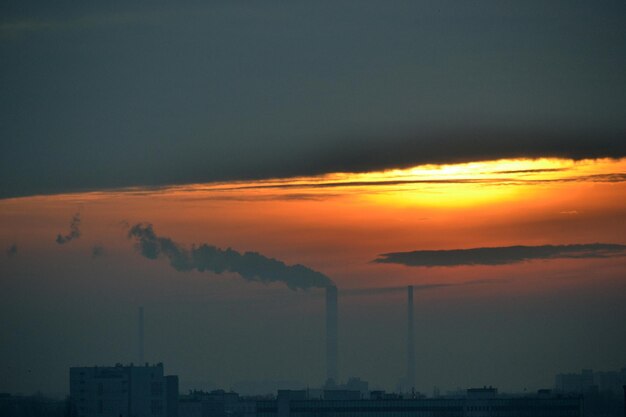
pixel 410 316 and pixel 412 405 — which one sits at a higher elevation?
pixel 410 316

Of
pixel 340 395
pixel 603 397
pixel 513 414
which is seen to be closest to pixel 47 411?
pixel 340 395

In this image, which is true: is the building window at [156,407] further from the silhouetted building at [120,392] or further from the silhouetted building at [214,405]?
the silhouetted building at [214,405]

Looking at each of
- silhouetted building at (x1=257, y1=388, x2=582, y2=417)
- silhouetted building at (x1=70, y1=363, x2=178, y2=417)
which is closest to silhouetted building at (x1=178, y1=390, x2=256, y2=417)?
silhouetted building at (x1=70, y1=363, x2=178, y2=417)

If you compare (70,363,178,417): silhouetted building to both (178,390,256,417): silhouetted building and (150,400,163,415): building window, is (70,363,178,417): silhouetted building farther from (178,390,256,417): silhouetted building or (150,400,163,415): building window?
(178,390,256,417): silhouetted building

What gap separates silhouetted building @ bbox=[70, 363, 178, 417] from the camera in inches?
4675

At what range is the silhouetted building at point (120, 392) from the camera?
119 m

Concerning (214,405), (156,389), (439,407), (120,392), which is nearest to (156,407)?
(156,389)

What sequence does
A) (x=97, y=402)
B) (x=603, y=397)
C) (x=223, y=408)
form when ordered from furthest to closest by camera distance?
(x=603, y=397), (x=223, y=408), (x=97, y=402)

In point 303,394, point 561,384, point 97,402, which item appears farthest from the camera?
point 561,384

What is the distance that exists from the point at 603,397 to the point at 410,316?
853 inches

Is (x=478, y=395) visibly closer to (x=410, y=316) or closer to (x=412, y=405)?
(x=412, y=405)

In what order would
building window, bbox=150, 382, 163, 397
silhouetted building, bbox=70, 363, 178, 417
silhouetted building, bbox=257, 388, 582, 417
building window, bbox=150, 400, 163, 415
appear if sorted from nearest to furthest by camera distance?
silhouetted building, bbox=257, 388, 582, 417, silhouetted building, bbox=70, 363, 178, 417, building window, bbox=150, 400, 163, 415, building window, bbox=150, 382, 163, 397

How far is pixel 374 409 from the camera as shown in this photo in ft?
320

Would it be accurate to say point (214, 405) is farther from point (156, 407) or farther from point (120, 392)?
point (120, 392)
